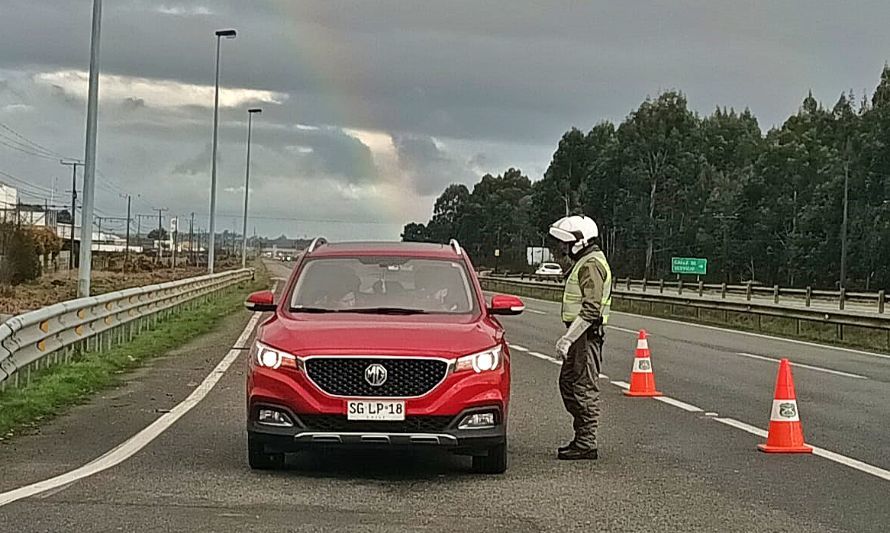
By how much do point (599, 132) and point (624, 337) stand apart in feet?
298

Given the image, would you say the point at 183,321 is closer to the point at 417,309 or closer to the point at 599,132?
the point at 417,309

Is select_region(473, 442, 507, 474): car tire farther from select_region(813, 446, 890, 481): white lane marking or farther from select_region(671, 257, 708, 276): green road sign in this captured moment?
A: select_region(671, 257, 708, 276): green road sign

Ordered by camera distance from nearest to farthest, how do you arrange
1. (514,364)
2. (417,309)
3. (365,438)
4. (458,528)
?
(458,528)
(365,438)
(417,309)
(514,364)

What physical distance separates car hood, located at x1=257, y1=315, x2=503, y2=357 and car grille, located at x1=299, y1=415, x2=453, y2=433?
1.40ft

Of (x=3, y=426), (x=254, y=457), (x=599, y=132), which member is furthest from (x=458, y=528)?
(x=599, y=132)

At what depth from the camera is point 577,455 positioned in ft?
32.8

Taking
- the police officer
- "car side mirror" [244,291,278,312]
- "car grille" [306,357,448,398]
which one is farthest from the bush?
"car grille" [306,357,448,398]

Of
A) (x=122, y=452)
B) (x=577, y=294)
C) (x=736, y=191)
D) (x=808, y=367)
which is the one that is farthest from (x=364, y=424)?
(x=736, y=191)

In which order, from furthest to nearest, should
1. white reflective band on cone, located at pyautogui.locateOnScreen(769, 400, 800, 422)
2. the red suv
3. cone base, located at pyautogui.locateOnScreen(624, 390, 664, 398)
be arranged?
cone base, located at pyautogui.locateOnScreen(624, 390, 664, 398)
white reflective band on cone, located at pyautogui.locateOnScreen(769, 400, 800, 422)
the red suv

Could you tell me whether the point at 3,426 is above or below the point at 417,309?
below

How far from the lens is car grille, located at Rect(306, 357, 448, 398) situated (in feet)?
28.1

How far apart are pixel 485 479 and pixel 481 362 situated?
872 millimetres

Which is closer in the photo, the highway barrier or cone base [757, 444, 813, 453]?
cone base [757, 444, 813, 453]

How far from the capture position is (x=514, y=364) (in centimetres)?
1988
